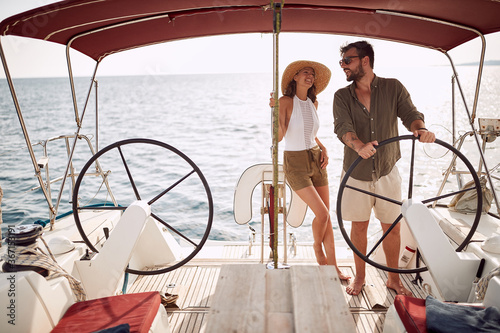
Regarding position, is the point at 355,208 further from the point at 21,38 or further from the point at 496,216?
the point at 21,38

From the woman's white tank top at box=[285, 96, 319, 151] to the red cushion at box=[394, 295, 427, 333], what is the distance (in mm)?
968

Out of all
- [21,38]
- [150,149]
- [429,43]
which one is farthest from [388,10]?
[150,149]

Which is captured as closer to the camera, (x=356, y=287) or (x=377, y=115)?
(x=377, y=115)

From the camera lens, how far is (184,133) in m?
17.9

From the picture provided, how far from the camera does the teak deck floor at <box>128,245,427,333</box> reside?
79.2 inches

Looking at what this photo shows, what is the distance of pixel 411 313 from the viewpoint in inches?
56.3

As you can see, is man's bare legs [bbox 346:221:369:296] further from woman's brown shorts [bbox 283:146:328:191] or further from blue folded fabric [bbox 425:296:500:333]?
blue folded fabric [bbox 425:296:500:333]

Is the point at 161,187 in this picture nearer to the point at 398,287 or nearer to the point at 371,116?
the point at 398,287

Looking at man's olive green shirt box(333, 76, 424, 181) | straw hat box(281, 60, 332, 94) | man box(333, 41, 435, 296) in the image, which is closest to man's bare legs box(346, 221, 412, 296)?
man box(333, 41, 435, 296)

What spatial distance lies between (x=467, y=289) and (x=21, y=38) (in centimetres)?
222

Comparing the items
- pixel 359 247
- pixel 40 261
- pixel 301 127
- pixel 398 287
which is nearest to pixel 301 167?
pixel 301 127

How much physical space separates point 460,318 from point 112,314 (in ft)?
3.90

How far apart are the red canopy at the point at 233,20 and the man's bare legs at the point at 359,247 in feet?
3.49

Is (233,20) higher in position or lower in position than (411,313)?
higher
